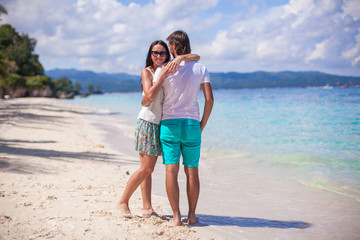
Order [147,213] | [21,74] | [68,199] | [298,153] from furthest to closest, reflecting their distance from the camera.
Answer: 1. [21,74]
2. [298,153]
3. [68,199]
4. [147,213]

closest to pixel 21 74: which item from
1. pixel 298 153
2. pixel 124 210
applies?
pixel 298 153

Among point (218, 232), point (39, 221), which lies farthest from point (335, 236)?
point (39, 221)

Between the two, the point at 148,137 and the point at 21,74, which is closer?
the point at 148,137

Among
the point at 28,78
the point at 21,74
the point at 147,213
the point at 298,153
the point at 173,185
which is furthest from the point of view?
the point at 21,74

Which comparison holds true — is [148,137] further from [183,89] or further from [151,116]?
[183,89]

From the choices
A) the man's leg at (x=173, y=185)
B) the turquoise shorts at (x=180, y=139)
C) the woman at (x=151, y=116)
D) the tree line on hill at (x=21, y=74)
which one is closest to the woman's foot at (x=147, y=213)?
the man's leg at (x=173, y=185)

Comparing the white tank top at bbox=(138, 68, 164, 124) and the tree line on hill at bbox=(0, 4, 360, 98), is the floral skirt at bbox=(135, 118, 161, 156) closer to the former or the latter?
the white tank top at bbox=(138, 68, 164, 124)

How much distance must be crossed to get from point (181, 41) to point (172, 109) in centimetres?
72

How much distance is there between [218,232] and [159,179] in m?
2.47

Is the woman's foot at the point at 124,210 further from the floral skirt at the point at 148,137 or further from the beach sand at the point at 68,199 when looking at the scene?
the floral skirt at the point at 148,137

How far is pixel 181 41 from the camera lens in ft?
9.89

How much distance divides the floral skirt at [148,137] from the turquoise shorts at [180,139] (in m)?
0.07

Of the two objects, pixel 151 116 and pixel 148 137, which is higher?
pixel 151 116

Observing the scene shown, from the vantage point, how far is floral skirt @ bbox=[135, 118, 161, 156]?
10.1 feet
